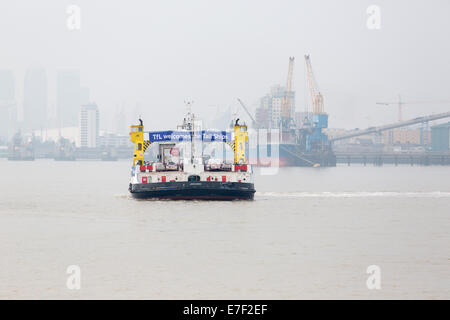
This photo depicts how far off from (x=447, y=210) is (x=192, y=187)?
64.4ft

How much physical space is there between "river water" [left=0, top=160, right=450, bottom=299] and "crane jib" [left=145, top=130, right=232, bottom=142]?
850cm

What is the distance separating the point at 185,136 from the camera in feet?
217

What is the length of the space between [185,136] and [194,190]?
7576mm

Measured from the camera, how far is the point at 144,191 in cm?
6050

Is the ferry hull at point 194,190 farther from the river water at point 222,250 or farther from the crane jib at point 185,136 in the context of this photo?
the crane jib at point 185,136

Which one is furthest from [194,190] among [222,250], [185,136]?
[222,250]

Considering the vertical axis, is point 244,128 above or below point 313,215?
above

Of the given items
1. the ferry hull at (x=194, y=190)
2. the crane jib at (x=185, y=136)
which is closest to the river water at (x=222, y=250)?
the ferry hull at (x=194, y=190)

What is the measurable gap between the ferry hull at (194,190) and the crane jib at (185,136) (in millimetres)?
6887

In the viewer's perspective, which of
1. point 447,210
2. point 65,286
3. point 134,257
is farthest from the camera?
point 447,210

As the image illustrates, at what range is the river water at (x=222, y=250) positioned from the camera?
83.3ft

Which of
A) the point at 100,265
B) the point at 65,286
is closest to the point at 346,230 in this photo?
the point at 100,265

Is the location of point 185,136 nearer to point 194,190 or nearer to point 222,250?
point 194,190
